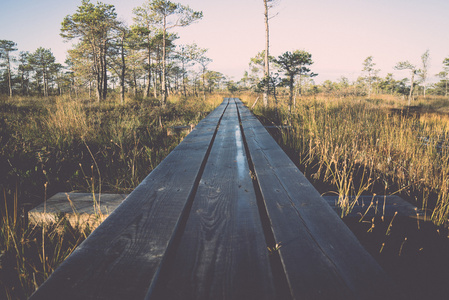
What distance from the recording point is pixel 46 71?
3850cm

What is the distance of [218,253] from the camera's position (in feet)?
2.24

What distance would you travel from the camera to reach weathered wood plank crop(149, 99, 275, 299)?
55 cm

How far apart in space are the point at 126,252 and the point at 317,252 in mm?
643

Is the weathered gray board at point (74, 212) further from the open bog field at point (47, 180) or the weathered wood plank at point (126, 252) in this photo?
the weathered wood plank at point (126, 252)

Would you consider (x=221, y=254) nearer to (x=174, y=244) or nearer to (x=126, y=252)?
(x=174, y=244)

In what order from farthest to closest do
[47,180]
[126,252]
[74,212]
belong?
[47,180]
[74,212]
[126,252]

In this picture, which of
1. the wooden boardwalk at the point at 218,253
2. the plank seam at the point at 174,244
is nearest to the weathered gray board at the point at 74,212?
the wooden boardwalk at the point at 218,253

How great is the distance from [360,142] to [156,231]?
3.47 meters

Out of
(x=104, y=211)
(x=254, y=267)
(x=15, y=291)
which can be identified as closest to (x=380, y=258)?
(x=254, y=267)

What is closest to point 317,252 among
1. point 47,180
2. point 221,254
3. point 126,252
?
point 221,254

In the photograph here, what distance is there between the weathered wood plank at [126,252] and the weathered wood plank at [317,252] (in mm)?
416

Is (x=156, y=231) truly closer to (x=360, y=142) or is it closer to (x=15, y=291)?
(x=15, y=291)

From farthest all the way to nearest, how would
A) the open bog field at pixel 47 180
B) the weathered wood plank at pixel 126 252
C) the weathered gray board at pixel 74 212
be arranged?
the weathered gray board at pixel 74 212
the open bog field at pixel 47 180
the weathered wood plank at pixel 126 252

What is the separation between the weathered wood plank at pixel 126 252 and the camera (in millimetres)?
538
